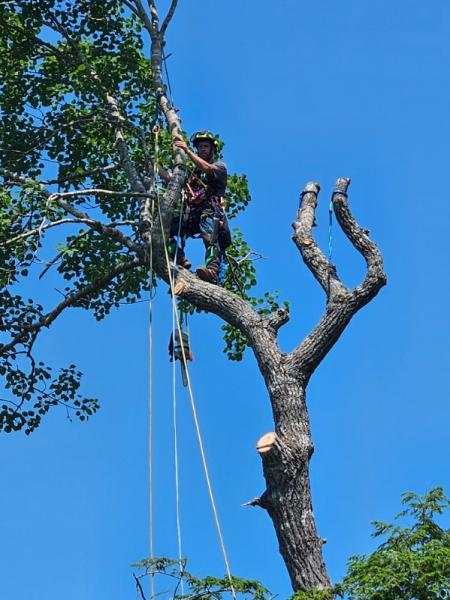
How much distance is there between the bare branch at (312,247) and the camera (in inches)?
325

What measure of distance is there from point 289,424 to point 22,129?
6297 millimetres

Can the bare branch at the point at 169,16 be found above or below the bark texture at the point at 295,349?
above

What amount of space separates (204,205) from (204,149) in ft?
1.60

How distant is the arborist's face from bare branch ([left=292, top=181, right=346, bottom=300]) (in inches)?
36.2

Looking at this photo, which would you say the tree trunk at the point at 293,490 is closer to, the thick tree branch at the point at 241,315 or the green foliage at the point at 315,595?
the green foliage at the point at 315,595

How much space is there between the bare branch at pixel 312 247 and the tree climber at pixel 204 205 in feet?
2.47

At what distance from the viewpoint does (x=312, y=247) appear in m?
8.68

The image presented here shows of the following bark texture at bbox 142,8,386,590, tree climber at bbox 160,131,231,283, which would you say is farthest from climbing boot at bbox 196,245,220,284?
bark texture at bbox 142,8,386,590

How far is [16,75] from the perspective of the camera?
12.6m

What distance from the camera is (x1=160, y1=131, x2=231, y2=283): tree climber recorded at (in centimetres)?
936

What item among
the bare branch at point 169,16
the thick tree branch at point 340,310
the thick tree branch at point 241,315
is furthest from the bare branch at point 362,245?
the bare branch at point 169,16

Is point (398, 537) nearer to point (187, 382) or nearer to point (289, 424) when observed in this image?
point (289, 424)

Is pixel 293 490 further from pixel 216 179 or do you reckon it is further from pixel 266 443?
pixel 216 179

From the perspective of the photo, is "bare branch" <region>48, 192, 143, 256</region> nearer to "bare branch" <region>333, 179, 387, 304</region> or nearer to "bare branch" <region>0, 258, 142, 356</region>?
"bare branch" <region>0, 258, 142, 356</region>
